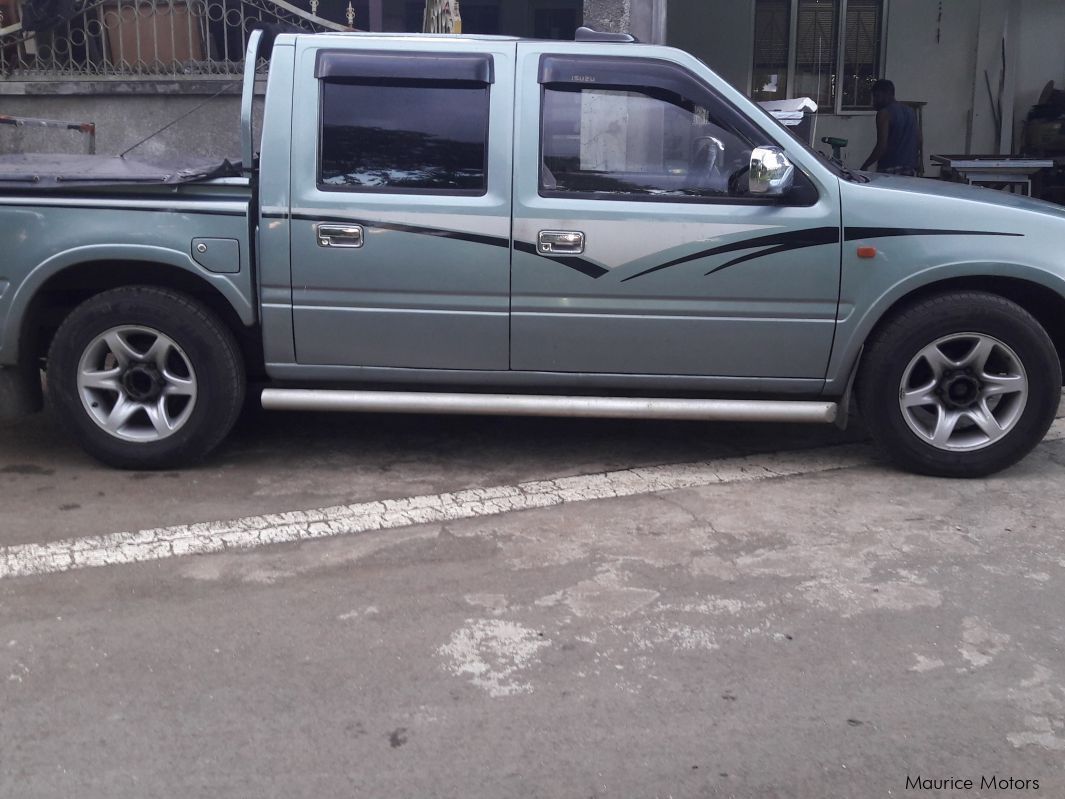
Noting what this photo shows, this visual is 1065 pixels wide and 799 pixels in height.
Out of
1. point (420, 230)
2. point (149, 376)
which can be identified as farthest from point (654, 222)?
point (149, 376)

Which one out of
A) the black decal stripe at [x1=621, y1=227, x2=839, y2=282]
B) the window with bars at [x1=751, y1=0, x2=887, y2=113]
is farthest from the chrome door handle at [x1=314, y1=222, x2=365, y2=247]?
the window with bars at [x1=751, y1=0, x2=887, y2=113]

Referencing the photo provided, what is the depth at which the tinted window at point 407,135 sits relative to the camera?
4824 mm

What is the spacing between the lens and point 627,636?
3.54 metres

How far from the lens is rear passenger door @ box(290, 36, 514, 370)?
479 cm

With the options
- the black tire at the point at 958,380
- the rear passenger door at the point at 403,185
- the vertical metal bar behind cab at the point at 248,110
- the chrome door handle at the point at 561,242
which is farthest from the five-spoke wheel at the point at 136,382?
the black tire at the point at 958,380

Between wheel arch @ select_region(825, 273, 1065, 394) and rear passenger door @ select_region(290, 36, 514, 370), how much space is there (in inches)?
59.4

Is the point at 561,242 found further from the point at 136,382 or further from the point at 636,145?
the point at 136,382

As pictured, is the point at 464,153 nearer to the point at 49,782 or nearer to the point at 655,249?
the point at 655,249

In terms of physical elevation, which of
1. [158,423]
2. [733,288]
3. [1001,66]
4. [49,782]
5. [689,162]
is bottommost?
[49,782]

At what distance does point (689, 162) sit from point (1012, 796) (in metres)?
2.93

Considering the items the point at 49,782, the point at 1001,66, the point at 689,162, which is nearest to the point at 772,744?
the point at 49,782

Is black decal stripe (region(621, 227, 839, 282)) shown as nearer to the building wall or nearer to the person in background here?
the person in background

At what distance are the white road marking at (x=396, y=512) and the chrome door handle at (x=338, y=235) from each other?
112cm

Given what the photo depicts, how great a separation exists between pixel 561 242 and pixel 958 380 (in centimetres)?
186
